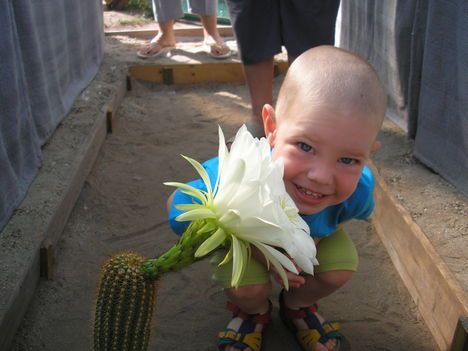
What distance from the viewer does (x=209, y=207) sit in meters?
1.25

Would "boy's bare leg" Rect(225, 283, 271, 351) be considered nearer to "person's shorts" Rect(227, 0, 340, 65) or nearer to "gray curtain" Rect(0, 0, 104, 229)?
"gray curtain" Rect(0, 0, 104, 229)

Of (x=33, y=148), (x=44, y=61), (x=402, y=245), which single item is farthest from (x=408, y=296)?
(x=44, y=61)

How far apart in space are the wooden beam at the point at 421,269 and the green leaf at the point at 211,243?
4.26 feet

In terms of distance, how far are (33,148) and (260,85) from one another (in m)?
1.42

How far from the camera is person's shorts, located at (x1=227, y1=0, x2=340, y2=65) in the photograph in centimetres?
357

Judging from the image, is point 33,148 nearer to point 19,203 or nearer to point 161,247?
point 19,203

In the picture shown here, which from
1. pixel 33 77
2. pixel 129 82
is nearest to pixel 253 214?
pixel 33 77

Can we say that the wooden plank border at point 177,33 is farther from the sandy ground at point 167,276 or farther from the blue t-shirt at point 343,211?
the blue t-shirt at point 343,211

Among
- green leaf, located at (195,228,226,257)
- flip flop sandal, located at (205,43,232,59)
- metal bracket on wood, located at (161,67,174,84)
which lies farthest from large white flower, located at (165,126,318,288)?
flip flop sandal, located at (205,43,232,59)

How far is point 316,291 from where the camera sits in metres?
2.23

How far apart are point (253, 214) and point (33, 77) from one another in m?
2.68

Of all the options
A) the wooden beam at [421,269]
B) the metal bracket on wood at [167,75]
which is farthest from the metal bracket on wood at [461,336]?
the metal bracket on wood at [167,75]

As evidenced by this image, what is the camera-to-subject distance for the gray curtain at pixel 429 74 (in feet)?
10.1

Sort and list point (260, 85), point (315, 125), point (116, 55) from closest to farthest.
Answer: point (315, 125)
point (260, 85)
point (116, 55)
